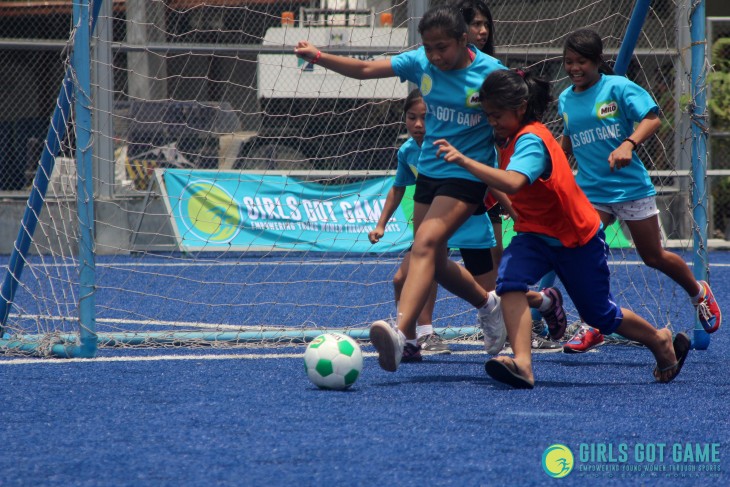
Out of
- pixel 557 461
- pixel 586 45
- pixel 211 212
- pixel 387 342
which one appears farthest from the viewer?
pixel 211 212

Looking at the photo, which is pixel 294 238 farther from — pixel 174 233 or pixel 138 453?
pixel 138 453

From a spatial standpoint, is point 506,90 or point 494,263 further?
point 494,263

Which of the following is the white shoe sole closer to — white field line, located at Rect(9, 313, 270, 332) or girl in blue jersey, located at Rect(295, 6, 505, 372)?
girl in blue jersey, located at Rect(295, 6, 505, 372)

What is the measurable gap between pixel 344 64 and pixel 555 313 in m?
1.57

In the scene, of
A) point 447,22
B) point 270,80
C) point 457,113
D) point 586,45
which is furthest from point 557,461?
point 270,80

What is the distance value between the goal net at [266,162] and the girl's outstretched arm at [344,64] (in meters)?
1.71

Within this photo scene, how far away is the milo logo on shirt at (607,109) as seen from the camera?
5.27 metres

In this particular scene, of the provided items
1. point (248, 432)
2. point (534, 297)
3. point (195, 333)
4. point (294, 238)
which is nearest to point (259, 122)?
point (294, 238)

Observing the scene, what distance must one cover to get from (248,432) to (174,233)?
7.27 meters

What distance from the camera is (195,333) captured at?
5699mm

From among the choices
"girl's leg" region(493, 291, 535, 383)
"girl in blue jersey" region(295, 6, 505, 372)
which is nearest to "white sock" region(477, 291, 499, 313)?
"girl in blue jersey" region(295, 6, 505, 372)

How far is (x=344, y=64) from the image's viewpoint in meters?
4.84

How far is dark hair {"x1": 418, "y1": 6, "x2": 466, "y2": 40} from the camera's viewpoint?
4523 millimetres

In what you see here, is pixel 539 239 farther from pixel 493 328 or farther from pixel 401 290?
pixel 401 290
